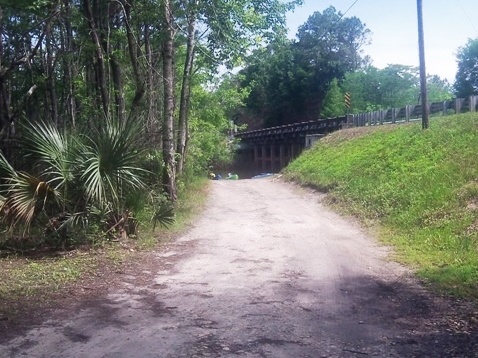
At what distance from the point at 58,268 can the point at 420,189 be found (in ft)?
32.6

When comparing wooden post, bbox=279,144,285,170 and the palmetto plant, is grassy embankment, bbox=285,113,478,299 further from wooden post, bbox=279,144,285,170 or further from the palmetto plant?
wooden post, bbox=279,144,285,170

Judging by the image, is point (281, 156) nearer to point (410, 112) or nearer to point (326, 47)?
point (326, 47)

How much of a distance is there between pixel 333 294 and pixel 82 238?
5.17 m

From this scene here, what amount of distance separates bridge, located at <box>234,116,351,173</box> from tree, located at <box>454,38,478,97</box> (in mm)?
12854

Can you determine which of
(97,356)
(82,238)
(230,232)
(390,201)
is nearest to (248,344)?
(97,356)

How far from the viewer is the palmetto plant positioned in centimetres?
1032

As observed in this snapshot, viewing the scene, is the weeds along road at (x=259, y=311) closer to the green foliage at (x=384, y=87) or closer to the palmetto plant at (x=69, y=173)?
the palmetto plant at (x=69, y=173)

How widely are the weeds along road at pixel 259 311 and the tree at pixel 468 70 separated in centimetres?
3873

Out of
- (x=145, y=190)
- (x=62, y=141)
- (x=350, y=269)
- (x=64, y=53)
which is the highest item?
(x=64, y=53)

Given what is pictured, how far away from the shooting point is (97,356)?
5457 millimetres

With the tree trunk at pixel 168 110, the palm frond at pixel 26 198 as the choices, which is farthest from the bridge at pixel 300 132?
the palm frond at pixel 26 198

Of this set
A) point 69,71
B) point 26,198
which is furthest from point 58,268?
point 69,71

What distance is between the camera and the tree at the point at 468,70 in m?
45.9

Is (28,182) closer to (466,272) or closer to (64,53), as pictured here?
(466,272)
